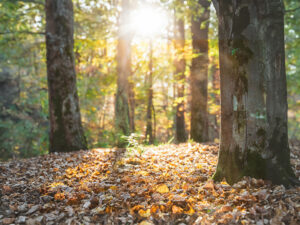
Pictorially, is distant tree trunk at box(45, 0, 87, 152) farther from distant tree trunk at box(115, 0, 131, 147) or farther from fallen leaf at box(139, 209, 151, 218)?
fallen leaf at box(139, 209, 151, 218)

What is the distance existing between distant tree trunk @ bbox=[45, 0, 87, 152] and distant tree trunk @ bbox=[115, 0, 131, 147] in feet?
7.55

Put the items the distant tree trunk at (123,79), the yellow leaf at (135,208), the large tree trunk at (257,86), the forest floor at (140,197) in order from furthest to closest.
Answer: the distant tree trunk at (123,79) → the large tree trunk at (257,86) → the yellow leaf at (135,208) → the forest floor at (140,197)

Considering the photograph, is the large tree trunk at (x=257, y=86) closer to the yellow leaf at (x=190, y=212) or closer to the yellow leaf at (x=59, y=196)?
the yellow leaf at (x=190, y=212)

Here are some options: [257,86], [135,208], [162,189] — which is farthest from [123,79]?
[135,208]

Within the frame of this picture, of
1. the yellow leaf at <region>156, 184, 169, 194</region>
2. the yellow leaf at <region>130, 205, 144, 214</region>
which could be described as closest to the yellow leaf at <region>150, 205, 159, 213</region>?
the yellow leaf at <region>130, 205, 144, 214</region>

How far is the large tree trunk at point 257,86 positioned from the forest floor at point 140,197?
0.35 meters

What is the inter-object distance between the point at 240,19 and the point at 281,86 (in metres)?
1.06

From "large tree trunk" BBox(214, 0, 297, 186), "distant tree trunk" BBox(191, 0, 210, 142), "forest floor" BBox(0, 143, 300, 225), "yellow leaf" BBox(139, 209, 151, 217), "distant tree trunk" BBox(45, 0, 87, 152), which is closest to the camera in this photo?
"forest floor" BBox(0, 143, 300, 225)

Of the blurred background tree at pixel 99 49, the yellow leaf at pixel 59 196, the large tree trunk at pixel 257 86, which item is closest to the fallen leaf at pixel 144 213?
the yellow leaf at pixel 59 196

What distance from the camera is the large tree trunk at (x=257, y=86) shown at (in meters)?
3.19

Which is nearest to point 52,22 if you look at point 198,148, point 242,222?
point 198,148

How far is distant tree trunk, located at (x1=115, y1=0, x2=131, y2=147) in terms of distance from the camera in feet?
29.5

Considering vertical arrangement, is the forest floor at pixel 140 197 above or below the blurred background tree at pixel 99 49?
below

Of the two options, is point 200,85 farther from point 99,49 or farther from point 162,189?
point 99,49
